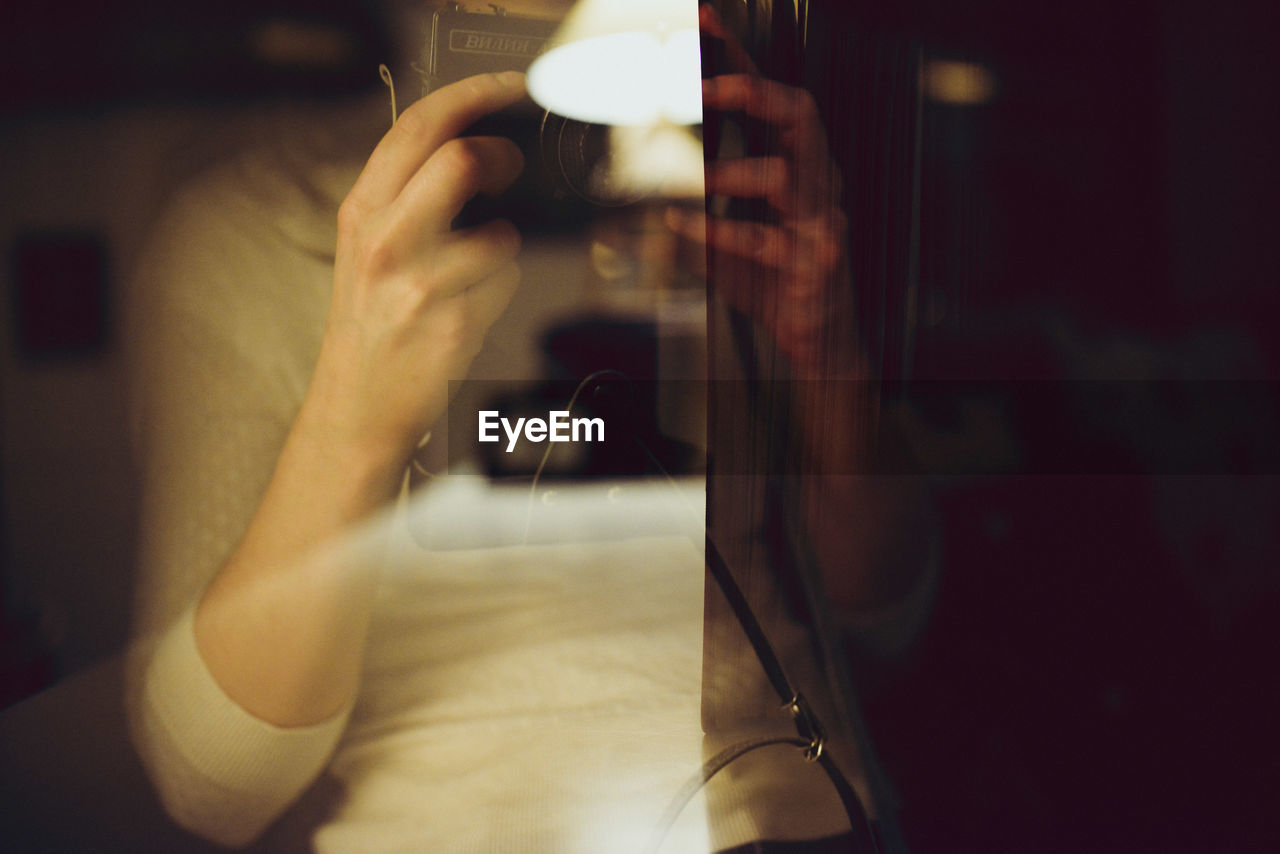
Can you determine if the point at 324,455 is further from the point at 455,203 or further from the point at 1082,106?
the point at 1082,106

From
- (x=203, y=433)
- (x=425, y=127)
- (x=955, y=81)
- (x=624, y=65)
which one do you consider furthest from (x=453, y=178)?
(x=955, y=81)

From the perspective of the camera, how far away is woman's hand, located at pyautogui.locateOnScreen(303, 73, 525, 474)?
504 millimetres

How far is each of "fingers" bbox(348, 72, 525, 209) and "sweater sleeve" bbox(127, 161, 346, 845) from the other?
0.07m

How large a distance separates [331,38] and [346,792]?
0.55 meters

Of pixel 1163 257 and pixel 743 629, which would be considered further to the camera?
pixel 743 629

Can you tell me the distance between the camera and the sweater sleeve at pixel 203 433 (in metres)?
0.50

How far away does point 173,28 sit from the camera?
0.48 metres

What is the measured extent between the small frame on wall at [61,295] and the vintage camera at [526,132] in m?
0.25

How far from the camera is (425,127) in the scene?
0.50m

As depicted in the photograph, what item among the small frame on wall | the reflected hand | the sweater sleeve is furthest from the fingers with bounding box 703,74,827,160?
the small frame on wall

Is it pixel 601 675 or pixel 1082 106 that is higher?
pixel 1082 106

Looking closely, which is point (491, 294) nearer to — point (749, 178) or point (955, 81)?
point (749, 178)

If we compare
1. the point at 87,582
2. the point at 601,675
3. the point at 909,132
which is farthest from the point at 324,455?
the point at 909,132

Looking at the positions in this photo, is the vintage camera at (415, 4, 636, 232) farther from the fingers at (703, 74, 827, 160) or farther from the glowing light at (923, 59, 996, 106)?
the glowing light at (923, 59, 996, 106)
